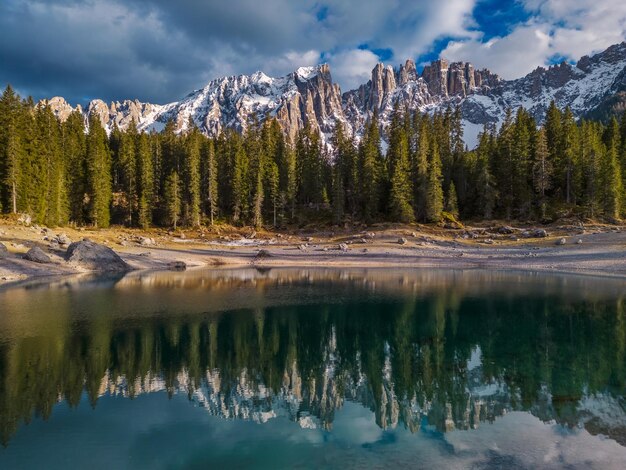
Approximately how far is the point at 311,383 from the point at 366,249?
46.3 meters

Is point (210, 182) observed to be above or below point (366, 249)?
above

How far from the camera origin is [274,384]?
15.5 metres

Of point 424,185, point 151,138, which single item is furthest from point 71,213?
point 424,185

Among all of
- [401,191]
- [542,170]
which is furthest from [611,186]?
[401,191]

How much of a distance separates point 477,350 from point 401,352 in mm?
3628

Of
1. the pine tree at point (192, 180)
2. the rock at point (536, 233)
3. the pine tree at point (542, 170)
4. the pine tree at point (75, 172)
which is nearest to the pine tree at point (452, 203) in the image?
the pine tree at point (542, 170)

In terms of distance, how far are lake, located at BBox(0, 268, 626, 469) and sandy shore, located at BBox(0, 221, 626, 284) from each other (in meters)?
18.7

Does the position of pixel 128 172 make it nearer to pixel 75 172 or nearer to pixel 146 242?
pixel 75 172

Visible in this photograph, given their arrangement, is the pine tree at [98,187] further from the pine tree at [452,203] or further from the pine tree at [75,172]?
the pine tree at [452,203]

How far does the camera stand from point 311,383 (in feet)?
51.2

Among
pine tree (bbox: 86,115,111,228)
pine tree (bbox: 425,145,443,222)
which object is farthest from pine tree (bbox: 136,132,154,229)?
pine tree (bbox: 425,145,443,222)

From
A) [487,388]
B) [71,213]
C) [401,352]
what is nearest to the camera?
[487,388]

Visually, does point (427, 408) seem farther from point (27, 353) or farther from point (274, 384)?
point (27, 353)

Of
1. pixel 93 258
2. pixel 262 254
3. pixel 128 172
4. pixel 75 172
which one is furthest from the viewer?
pixel 128 172
